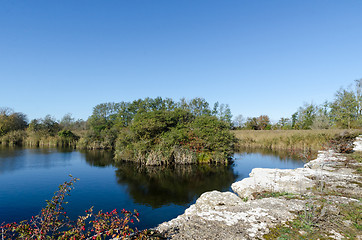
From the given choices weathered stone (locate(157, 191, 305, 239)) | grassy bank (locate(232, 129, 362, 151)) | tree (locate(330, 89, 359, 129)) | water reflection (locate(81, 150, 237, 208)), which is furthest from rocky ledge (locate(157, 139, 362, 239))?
A: tree (locate(330, 89, 359, 129))

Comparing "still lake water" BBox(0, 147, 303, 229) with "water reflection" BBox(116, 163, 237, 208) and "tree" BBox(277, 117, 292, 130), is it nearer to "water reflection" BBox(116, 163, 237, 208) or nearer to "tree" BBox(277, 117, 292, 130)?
"water reflection" BBox(116, 163, 237, 208)

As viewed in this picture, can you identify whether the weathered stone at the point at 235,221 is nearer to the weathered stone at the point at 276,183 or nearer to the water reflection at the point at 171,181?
the weathered stone at the point at 276,183

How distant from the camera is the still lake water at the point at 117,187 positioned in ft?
26.9

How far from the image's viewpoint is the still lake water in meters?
8.20

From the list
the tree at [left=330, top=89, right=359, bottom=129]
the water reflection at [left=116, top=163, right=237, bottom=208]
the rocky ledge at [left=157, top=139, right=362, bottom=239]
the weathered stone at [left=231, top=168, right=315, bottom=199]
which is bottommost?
the water reflection at [left=116, top=163, right=237, bottom=208]

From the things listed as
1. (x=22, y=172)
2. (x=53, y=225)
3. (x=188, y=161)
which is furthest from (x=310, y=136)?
(x=22, y=172)

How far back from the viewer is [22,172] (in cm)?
1413

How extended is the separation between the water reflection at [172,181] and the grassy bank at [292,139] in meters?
11.4

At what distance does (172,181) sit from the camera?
1241cm

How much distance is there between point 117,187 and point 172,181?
10.8 feet

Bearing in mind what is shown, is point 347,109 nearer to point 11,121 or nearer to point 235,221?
point 235,221

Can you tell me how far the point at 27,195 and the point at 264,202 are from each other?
1093 cm

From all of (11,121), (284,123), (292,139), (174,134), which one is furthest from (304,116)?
(11,121)

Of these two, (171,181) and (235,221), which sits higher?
(235,221)
